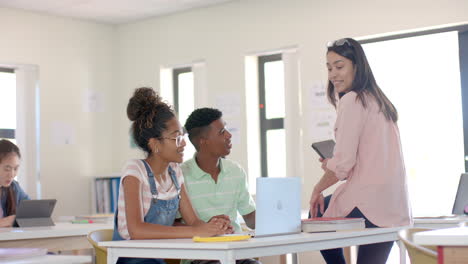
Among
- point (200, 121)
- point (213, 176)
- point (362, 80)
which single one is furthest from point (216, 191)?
point (362, 80)

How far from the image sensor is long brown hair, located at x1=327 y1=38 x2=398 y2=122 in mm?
2848

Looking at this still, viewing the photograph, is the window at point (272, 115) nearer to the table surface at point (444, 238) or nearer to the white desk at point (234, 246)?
the white desk at point (234, 246)

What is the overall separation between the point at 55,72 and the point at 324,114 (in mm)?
2662

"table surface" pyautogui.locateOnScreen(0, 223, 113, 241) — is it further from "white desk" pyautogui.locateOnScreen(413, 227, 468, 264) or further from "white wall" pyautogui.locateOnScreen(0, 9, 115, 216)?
"white wall" pyautogui.locateOnScreen(0, 9, 115, 216)

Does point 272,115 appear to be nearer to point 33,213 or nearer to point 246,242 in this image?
point 33,213

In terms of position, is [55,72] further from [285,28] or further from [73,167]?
[285,28]

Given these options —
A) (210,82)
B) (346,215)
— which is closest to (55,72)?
(210,82)

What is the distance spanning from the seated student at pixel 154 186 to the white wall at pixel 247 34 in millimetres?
2864

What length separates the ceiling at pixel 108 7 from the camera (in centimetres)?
626

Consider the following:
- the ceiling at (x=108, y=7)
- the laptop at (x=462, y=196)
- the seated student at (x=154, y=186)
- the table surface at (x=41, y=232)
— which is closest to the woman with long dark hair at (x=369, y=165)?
the seated student at (x=154, y=186)

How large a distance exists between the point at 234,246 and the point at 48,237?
5.08 ft

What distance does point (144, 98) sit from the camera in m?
2.95

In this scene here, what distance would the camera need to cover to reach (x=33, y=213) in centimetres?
371

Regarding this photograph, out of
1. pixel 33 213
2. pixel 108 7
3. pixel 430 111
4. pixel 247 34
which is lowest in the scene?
pixel 33 213
